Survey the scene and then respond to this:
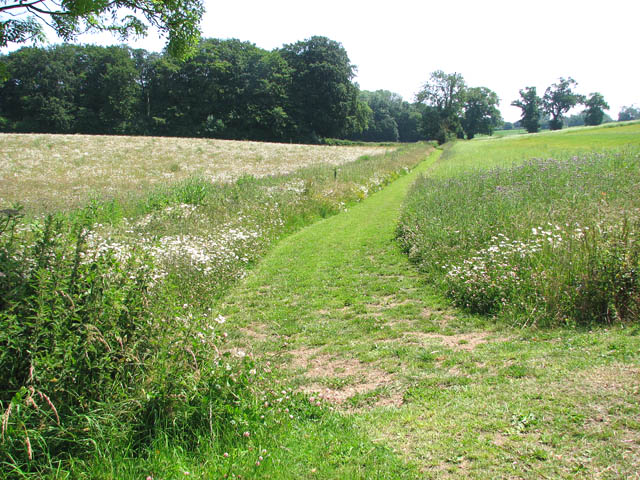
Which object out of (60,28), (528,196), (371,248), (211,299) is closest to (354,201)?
(371,248)

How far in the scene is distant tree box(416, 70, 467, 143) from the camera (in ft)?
287

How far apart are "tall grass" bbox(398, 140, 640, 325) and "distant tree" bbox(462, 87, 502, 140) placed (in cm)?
9026

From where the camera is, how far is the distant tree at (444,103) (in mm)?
A: 87375

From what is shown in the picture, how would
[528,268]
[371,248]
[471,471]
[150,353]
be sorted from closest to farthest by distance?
1. [471,471]
2. [150,353]
3. [528,268]
4. [371,248]

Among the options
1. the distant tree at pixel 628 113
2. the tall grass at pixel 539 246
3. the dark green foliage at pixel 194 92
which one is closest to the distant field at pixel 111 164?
the tall grass at pixel 539 246

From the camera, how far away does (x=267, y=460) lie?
303 centimetres

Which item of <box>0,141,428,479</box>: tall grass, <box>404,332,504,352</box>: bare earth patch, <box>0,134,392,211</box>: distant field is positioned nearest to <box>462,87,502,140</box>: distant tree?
<box>0,134,392,211</box>: distant field

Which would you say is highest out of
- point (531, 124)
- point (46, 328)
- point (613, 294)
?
point (531, 124)

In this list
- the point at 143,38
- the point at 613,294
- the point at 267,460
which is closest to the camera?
the point at 267,460

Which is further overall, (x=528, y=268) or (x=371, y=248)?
(x=371, y=248)

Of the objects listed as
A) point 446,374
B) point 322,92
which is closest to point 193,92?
point 322,92

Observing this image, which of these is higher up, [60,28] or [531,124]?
[531,124]

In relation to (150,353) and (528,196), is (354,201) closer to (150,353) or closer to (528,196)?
(528,196)

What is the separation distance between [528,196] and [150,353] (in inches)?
404
